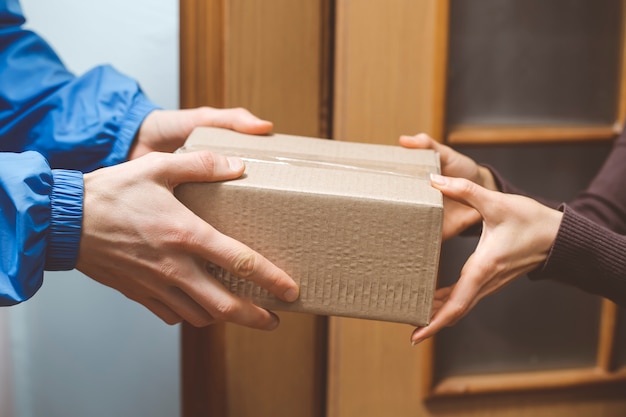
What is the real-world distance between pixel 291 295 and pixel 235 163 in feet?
0.43

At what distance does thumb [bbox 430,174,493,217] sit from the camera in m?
0.70

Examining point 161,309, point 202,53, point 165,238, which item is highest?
A: point 202,53

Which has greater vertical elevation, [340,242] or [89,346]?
[340,242]

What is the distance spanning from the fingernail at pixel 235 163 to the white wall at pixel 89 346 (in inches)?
17.7

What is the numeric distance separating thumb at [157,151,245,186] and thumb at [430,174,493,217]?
0.19 meters

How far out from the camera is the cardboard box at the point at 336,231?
0.64 m

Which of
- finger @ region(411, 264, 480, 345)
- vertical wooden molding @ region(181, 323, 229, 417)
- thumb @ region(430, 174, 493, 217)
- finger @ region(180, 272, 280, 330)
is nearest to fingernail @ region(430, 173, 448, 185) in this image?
thumb @ region(430, 174, 493, 217)

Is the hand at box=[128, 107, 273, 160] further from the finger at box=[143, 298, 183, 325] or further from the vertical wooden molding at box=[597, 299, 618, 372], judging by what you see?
the vertical wooden molding at box=[597, 299, 618, 372]

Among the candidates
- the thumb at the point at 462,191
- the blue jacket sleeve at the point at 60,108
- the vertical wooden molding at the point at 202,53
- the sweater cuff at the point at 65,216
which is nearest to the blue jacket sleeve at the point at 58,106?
the blue jacket sleeve at the point at 60,108

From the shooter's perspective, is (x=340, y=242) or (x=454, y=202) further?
(x=454, y=202)

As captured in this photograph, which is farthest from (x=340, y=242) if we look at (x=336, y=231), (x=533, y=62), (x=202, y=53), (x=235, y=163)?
(x=533, y=62)

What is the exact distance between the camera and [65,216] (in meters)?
0.65

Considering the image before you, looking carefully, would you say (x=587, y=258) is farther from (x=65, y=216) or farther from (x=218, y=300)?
(x=65, y=216)

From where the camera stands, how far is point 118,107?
37.0 inches
